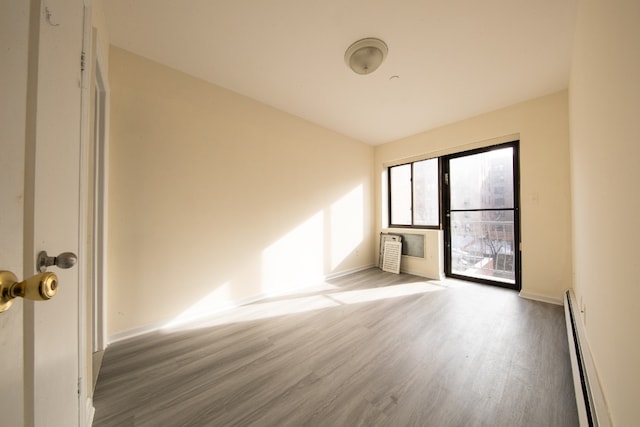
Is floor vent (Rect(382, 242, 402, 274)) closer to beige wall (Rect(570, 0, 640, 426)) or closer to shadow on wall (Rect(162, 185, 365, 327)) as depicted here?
shadow on wall (Rect(162, 185, 365, 327))

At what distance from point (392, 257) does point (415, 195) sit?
4.17 ft

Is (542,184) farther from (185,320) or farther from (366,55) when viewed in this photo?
(185,320)

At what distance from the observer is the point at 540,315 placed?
234 cm

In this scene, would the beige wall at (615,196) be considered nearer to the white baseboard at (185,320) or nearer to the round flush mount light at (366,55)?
the round flush mount light at (366,55)

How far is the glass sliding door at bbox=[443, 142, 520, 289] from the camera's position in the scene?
3158mm

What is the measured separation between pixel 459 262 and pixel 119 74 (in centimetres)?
495

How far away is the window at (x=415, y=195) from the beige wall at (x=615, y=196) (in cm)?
262

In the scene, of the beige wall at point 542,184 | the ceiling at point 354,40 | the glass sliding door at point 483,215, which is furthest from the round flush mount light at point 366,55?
the glass sliding door at point 483,215

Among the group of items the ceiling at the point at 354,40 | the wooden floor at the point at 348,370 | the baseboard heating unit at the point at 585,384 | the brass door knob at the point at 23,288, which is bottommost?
the wooden floor at the point at 348,370

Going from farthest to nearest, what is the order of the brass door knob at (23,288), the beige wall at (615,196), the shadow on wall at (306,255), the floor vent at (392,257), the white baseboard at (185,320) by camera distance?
the floor vent at (392,257) → the shadow on wall at (306,255) → the white baseboard at (185,320) → the beige wall at (615,196) → the brass door knob at (23,288)

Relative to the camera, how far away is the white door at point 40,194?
1.54 ft

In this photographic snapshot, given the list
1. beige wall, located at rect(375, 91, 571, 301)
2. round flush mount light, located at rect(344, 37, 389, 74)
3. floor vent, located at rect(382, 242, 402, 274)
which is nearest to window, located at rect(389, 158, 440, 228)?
floor vent, located at rect(382, 242, 402, 274)

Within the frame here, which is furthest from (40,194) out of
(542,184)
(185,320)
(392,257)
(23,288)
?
(392,257)

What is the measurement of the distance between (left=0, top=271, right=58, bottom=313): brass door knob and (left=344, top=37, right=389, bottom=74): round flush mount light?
2.41 m
